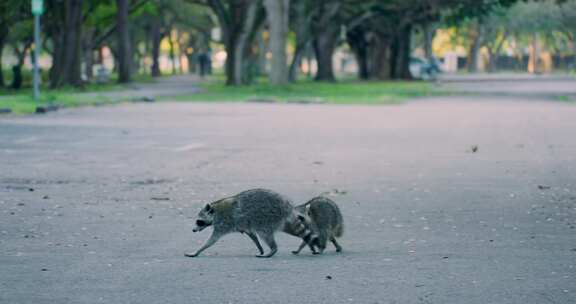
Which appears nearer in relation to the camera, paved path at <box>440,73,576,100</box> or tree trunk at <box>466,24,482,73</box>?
paved path at <box>440,73,576,100</box>

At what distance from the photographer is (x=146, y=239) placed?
1053 centimetres

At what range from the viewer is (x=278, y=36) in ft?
170

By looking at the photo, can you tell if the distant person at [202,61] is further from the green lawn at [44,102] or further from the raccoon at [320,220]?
the raccoon at [320,220]

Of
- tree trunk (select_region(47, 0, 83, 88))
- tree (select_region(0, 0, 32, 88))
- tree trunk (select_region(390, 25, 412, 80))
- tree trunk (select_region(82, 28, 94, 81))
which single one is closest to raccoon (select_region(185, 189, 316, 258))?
tree (select_region(0, 0, 32, 88))

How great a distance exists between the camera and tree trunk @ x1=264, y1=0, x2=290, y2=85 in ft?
169

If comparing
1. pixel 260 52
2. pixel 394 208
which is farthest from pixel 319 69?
pixel 394 208

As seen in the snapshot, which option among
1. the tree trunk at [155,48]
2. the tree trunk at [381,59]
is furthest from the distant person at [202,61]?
the tree trunk at [381,59]

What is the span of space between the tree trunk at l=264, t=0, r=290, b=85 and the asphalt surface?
24.5 m

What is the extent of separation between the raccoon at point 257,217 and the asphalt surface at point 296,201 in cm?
21

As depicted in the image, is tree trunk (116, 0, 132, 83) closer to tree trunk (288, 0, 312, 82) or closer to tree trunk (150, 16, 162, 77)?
tree trunk (288, 0, 312, 82)

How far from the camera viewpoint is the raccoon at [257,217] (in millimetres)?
9391

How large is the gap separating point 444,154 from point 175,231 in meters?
9.14

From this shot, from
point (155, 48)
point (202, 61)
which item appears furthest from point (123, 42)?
point (155, 48)

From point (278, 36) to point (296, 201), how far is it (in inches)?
1533
